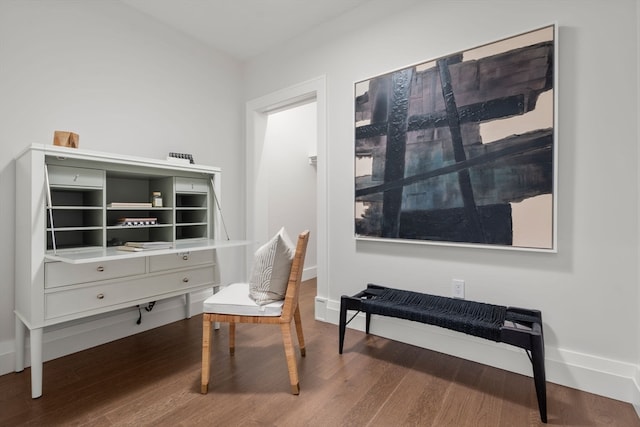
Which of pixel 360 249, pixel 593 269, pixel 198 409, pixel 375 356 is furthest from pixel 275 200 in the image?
pixel 593 269

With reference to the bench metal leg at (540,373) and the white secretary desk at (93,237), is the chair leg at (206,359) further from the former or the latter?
the bench metal leg at (540,373)

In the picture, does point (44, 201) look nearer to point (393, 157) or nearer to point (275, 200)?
point (393, 157)

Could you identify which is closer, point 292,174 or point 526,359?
point 526,359

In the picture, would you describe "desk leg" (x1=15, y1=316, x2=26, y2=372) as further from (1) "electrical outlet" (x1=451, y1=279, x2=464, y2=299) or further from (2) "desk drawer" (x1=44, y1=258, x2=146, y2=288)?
(1) "electrical outlet" (x1=451, y1=279, x2=464, y2=299)

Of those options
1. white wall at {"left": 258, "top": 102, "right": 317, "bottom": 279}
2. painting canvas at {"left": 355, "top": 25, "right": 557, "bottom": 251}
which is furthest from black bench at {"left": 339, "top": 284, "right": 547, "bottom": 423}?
white wall at {"left": 258, "top": 102, "right": 317, "bottom": 279}

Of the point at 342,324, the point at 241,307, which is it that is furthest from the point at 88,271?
the point at 342,324

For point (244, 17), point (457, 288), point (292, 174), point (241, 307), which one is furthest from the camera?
point (292, 174)

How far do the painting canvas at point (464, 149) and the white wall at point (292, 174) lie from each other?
1.65m

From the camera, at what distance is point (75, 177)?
1.81 meters

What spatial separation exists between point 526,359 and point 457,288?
0.51 metres

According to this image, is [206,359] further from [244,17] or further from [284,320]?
[244,17]

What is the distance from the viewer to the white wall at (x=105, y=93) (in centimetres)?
190

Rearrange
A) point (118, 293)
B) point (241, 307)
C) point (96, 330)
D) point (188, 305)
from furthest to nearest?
point (188, 305), point (96, 330), point (118, 293), point (241, 307)

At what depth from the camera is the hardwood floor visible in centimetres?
143
